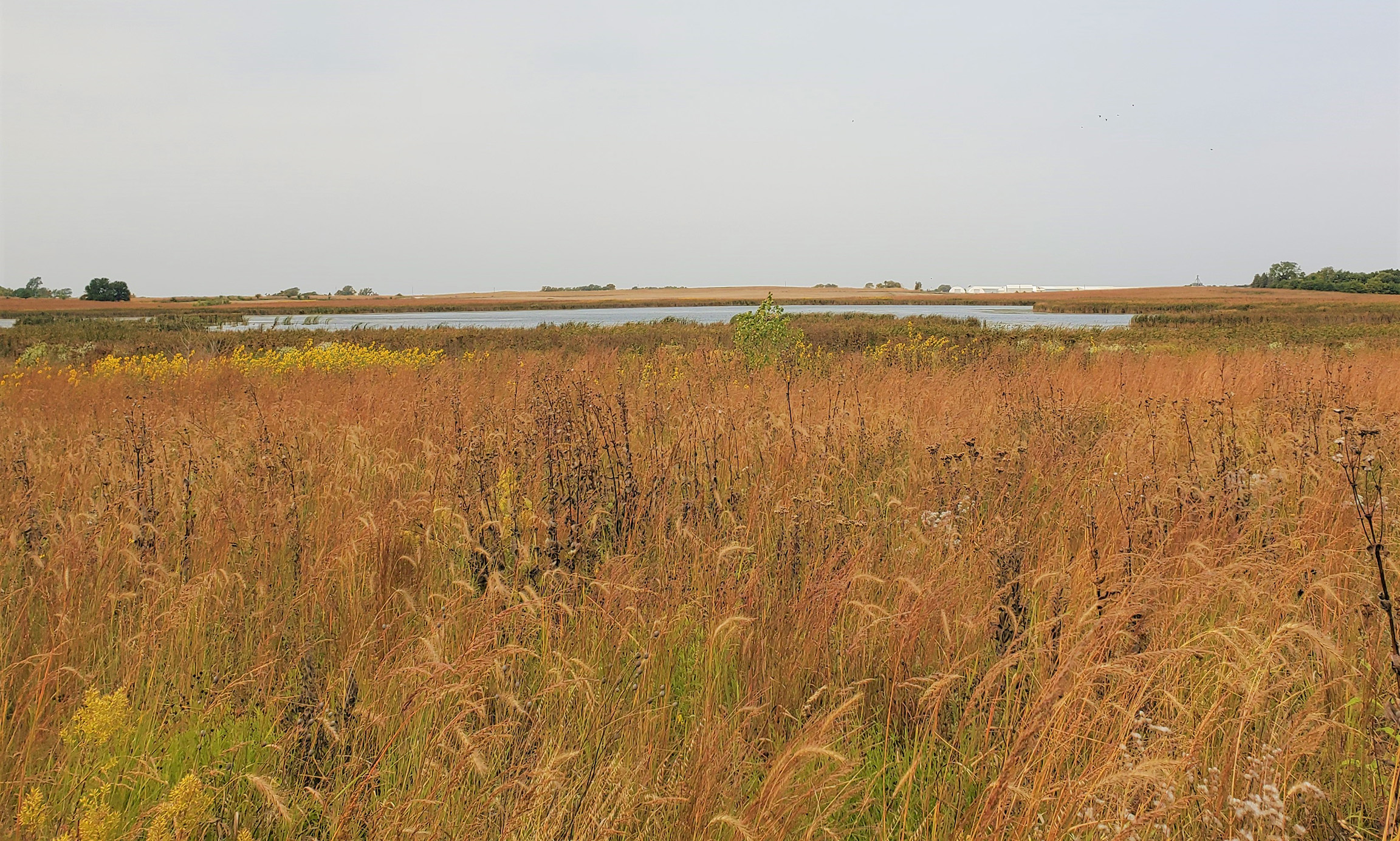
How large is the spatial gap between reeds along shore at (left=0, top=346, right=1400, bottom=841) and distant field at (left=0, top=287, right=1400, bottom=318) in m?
38.7

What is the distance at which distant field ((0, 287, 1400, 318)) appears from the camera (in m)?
64.5

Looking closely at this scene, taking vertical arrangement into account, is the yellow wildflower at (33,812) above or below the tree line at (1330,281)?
below

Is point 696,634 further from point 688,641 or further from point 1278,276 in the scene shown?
point 1278,276

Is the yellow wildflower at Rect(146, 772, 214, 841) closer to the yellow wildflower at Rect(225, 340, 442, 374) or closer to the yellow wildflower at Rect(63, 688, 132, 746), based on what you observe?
the yellow wildflower at Rect(63, 688, 132, 746)

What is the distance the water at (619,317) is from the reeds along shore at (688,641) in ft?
81.4

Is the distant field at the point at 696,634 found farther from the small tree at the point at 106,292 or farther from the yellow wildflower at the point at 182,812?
the small tree at the point at 106,292

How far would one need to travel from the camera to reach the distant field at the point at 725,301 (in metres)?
64.5

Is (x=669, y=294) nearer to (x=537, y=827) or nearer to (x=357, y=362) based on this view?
(x=357, y=362)

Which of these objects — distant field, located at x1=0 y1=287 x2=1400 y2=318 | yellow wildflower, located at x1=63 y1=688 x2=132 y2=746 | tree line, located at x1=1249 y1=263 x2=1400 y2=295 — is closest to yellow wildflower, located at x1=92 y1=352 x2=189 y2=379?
yellow wildflower, located at x1=63 y1=688 x2=132 y2=746

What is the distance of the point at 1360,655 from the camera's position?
9.07 feet

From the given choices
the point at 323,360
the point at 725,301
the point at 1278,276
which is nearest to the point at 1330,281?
the point at 1278,276

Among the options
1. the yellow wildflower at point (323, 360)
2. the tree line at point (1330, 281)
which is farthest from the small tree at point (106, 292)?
the tree line at point (1330, 281)

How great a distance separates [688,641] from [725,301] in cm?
12084

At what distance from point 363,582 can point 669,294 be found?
17293 cm
